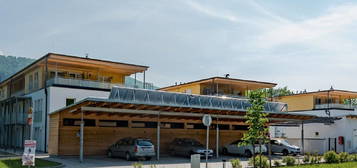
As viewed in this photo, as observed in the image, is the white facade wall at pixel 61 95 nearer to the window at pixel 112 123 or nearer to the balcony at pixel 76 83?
the balcony at pixel 76 83

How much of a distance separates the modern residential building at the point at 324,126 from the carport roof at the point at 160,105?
26.1 feet

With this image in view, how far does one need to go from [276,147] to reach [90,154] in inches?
577

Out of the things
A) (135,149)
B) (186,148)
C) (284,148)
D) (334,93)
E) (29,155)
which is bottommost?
(284,148)

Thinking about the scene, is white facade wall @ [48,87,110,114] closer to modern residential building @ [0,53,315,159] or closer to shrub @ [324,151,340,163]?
modern residential building @ [0,53,315,159]

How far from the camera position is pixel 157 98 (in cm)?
2953

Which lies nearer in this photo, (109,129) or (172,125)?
(109,129)

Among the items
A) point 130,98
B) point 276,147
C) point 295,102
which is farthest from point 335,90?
point 130,98

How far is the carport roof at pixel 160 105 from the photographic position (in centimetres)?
2444

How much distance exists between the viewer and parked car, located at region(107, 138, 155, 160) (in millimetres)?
25859

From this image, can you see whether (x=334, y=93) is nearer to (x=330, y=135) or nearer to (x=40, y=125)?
(x=330, y=135)

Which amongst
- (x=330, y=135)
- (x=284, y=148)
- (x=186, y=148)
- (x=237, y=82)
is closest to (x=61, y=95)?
(x=186, y=148)

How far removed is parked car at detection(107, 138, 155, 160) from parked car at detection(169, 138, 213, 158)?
3654 mm

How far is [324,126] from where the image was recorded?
145 feet

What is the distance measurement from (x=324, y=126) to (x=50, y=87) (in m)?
27.7
